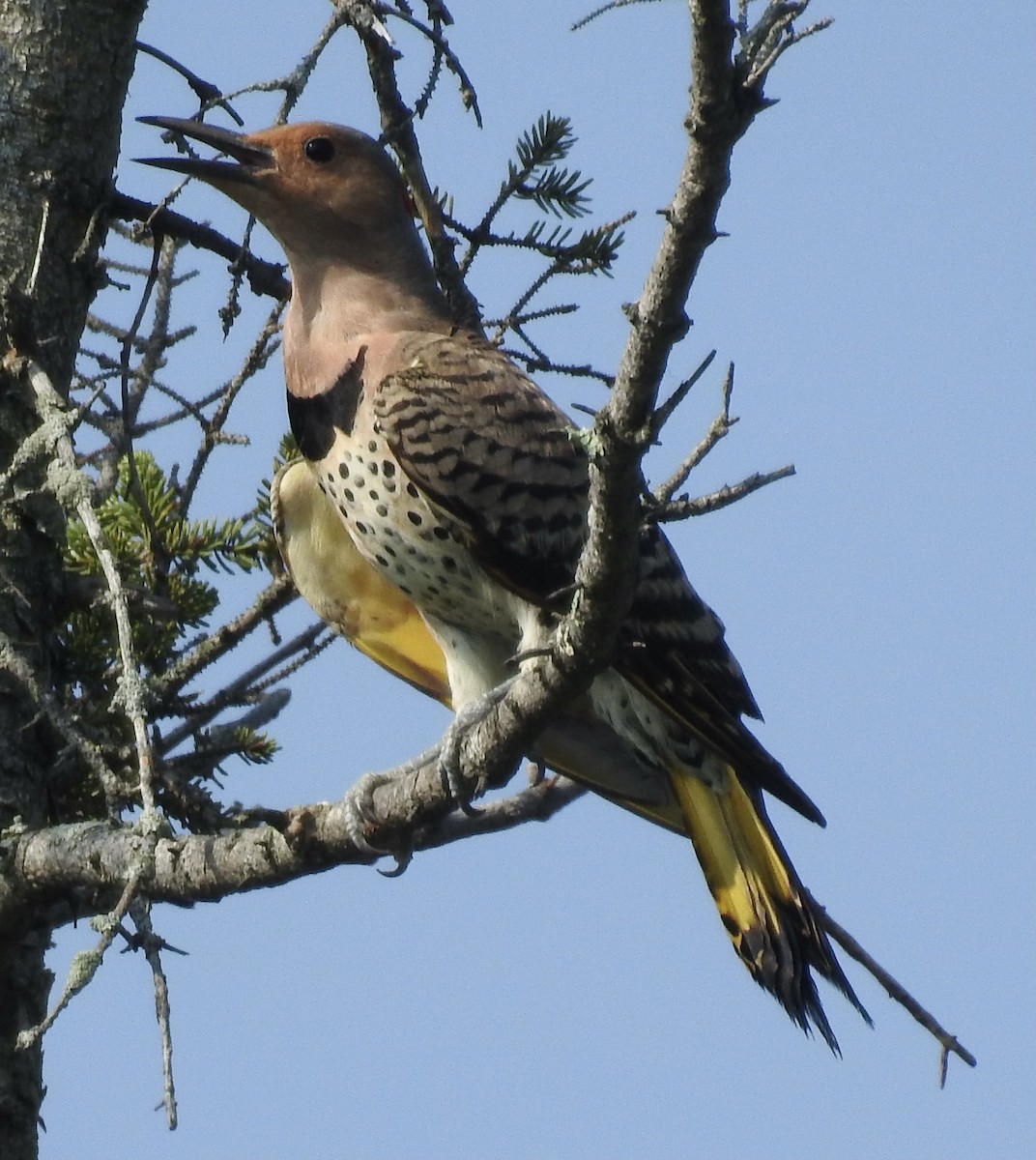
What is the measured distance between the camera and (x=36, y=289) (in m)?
4.14

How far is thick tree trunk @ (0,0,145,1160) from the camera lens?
12.5 feet

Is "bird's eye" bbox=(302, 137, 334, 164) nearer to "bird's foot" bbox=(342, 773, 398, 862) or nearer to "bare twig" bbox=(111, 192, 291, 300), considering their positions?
"bare twig" bbox=(111, 192, 291, 300)

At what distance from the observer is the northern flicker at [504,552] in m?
4.28

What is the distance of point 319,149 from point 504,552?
58.2 inches

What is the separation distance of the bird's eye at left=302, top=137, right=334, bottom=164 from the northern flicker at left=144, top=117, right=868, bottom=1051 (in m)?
0.11

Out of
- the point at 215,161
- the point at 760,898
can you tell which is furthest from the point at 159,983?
the point at 215,161

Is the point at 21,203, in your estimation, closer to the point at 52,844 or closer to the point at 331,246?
the point at 331,246

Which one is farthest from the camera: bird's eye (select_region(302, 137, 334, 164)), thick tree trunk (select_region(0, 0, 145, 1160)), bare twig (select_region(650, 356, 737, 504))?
bird's eye (select_region(302, 137, 334, 164))

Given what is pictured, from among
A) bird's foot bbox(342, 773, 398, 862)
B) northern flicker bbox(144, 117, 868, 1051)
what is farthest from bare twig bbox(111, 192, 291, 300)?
bird's foot bbox(342, 773, 398, 862)

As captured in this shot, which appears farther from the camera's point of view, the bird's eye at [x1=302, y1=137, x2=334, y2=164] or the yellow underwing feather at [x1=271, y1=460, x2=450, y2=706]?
the bird's eye at [x1=302, y1=137, x2=334, y2=164]

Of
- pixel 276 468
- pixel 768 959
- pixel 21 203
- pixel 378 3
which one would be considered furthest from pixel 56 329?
pixel 768 959

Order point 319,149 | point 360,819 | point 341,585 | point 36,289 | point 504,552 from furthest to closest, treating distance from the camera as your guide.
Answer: point 319,149 < point 341,585 < point 504,552 < point 36,289 < point 360,819

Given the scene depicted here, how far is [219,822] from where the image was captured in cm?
382

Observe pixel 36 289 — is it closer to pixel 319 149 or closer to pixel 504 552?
pixel 319 149
